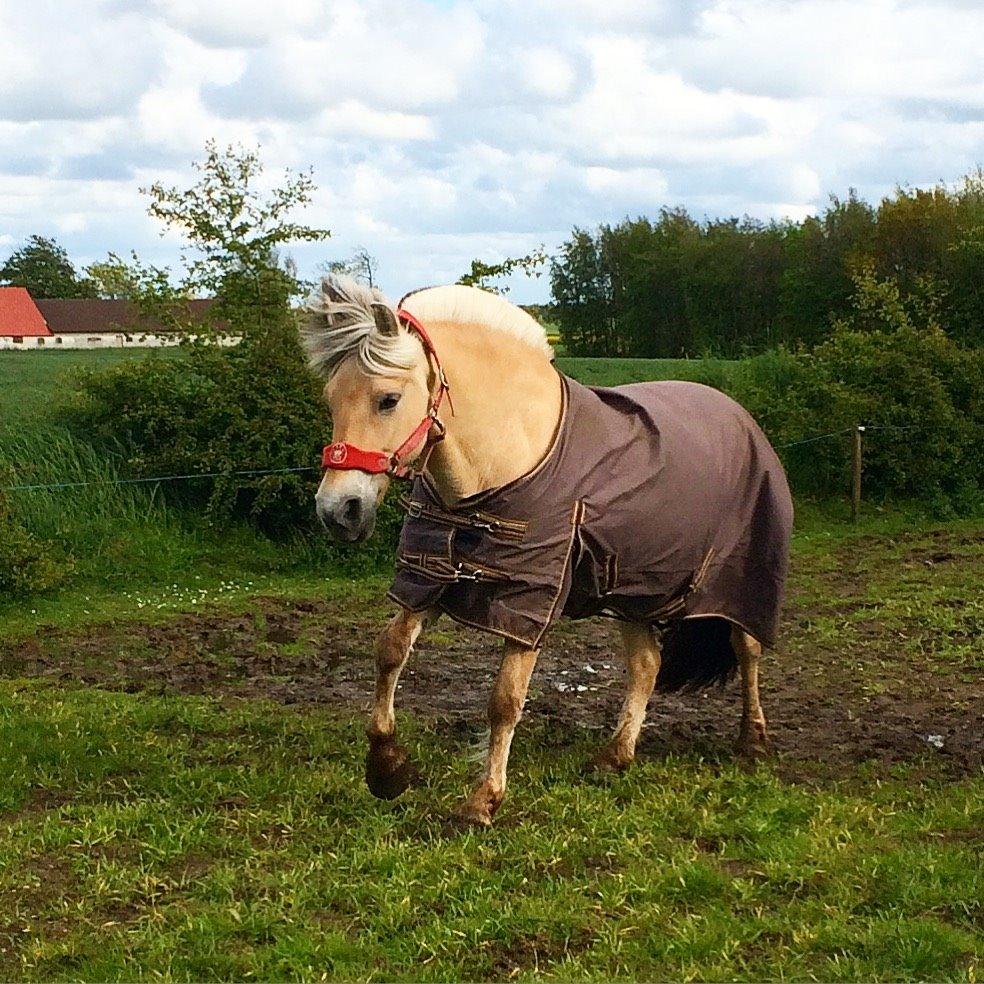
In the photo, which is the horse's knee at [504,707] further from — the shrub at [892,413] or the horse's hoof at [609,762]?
the shrub at [892,413]

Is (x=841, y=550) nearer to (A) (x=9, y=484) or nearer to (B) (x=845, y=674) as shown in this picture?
(B) (x=845, y=674)

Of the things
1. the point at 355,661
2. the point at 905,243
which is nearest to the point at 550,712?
the point at 355,661

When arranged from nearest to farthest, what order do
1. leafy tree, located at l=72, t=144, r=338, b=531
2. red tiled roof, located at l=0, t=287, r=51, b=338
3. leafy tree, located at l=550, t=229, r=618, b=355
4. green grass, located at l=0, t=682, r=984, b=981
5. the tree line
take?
green grass, located at l=0, t=682, r=984, b=981 → leafy tree, located at l=72, t=144, r=338, b=531 → the tree line → leafy tree, located at l=550, t=229, r=618, b=355 → red tiled roof, located at l=0, t=287, r=51, b=338

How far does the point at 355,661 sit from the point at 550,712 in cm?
192

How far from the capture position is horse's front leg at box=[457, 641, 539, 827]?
4855 mm

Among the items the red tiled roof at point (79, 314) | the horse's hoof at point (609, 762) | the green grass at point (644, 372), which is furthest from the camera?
the red tiled roof at point (79, 314)

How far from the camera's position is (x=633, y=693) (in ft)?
19.2

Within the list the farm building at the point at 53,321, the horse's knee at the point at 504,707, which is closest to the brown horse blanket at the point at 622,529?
the horse's knee at the point at 504,707

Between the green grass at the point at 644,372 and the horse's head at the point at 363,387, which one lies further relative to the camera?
the green grass at the point at 644,372

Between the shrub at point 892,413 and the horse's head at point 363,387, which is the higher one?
the horse's head at point 363,387

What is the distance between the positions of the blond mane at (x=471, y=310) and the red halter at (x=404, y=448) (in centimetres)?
16

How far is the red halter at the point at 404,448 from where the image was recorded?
435 cm

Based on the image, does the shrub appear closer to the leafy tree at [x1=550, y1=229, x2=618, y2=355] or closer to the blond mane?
the blond mane

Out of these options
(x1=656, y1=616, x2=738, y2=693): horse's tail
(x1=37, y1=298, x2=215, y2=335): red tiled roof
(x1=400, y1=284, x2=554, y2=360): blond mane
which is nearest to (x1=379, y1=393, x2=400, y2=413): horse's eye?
(x1=400, y1=284, x2=554, y2=360): blond mane
